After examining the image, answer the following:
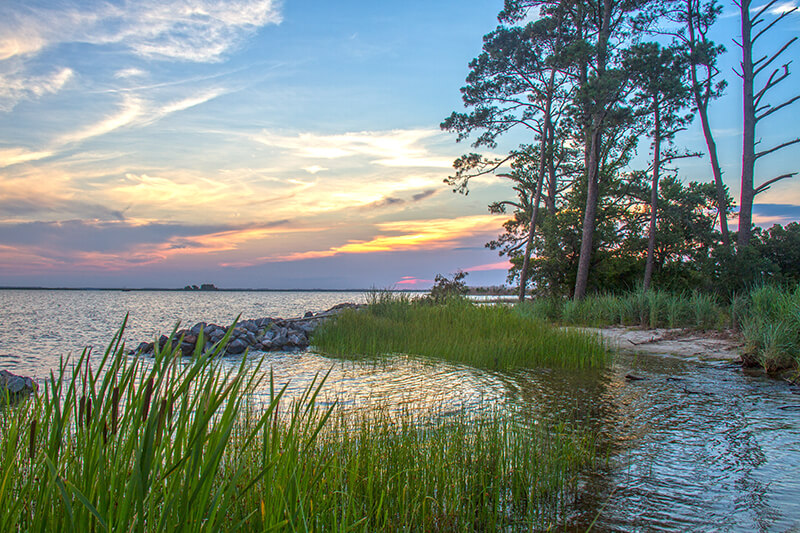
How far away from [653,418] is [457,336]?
656 centimetres

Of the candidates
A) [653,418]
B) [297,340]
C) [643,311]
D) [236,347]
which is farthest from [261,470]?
[643,311]

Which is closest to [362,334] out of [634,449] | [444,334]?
[444,334]

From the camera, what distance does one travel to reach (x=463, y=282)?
23078 millimetres

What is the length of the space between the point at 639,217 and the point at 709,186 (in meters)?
5.22

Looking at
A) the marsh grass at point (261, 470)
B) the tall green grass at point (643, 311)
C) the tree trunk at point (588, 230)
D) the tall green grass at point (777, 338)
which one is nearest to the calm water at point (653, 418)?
the marsh grass at point (261, 470)

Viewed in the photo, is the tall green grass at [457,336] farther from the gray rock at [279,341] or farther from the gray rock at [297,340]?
the gray rock at [279,341]

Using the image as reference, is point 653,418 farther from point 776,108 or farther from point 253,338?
point 776,108

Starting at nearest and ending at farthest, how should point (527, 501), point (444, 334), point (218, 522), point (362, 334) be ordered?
point (218, 522), point (527, 501), point (444, 334), point (362, 334)

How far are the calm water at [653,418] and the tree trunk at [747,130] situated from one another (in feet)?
57.5

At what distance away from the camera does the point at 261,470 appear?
2158 mm

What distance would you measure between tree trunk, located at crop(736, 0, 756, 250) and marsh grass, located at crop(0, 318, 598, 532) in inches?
1005

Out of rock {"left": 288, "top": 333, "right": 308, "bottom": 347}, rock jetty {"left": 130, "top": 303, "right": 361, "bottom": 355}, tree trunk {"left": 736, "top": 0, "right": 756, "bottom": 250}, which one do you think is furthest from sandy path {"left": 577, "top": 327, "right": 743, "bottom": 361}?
tree trunk {"left": 736, "top": 0, "right": 756, "bottom": 250}

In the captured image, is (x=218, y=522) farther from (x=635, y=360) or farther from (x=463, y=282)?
(x=463, y=282)

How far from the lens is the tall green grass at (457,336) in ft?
35.3
